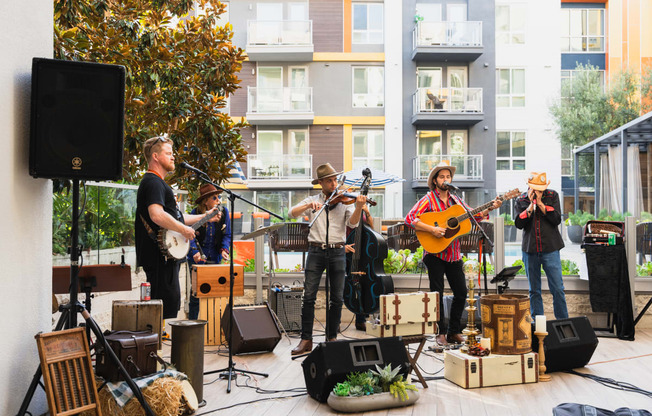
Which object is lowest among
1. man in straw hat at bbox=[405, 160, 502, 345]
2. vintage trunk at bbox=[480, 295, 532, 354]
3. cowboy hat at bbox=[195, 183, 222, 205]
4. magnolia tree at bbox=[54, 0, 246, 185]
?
vintage trunk at bbox=[480, 295, 532, 354]

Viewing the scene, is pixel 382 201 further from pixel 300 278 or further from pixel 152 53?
pixel 152 53

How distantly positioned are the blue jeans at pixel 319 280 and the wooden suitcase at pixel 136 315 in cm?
168

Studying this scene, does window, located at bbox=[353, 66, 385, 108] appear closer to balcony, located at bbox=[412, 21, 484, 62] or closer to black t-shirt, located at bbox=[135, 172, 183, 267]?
balcony, located at bbox=[412, 21, 484, 62]

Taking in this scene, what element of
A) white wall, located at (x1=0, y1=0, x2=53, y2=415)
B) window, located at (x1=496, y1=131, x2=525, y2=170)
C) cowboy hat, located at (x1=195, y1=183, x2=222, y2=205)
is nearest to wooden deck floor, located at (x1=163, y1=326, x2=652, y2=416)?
white wall, located at (x1=0, y1=0, x2=53, y2=415)

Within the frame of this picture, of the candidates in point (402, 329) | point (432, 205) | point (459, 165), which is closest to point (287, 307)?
point (432, 205)

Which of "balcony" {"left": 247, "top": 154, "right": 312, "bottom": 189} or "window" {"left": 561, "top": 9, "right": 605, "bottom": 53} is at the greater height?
"window" {"left": 561, "top": 9, "right": 605, "bottom": 53}

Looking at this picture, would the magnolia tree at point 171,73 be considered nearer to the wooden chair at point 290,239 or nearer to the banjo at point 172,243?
the wooden chair at point 290,239

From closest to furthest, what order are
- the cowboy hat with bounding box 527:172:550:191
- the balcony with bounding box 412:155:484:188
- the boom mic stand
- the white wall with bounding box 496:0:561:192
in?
1. the boom mic stand
2. the cowboy hat with bounding box 527:172:550:191
3. the balcony with bounding box 412:155:484:188
4. the white wall with bounding box 496:0:561:192

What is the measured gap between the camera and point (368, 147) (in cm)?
2080

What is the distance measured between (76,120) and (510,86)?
20.2 m

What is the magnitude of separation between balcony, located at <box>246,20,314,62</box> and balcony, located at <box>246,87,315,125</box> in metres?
1.20

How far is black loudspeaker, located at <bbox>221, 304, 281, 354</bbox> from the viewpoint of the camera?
581 cm

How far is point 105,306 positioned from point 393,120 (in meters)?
16.2

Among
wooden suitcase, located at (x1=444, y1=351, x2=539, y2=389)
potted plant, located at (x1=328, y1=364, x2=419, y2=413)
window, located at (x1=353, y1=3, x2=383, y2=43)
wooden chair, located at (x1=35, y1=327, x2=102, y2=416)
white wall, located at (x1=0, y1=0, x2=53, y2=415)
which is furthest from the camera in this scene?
window, located at (x1=353, y1=3, x2=383, y2=43)
